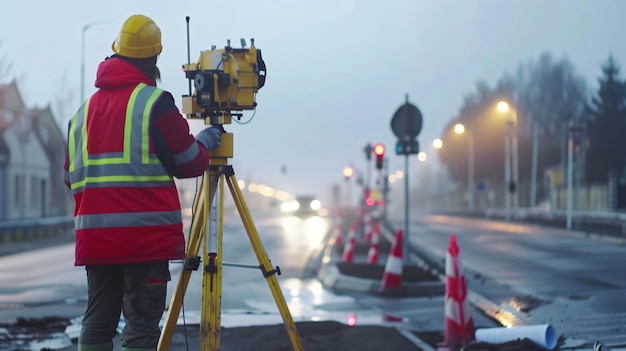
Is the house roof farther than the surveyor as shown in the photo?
Yes

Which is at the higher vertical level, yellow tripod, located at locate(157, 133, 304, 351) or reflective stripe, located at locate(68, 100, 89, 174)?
reflective stripe, located at locate(68, 100, 89, 174)

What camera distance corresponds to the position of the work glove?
4934mm

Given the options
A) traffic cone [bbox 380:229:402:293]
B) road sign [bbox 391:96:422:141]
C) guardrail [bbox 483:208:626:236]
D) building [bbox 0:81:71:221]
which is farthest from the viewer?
building [bbox 0:81:71:221]

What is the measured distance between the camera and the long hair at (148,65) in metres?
4.48

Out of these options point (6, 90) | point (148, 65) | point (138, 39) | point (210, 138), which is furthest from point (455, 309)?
point (6, 90)

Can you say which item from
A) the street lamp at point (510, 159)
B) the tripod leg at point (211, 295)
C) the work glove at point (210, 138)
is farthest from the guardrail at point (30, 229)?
the work glove at point (210, 138)

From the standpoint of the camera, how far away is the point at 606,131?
6556cm

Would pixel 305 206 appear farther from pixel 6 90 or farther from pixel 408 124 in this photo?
pixel 408 124

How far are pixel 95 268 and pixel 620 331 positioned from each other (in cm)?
563

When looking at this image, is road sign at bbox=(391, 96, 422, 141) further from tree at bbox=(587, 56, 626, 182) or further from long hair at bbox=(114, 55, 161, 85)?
tree at bbox=(587, 56, 626, 182)

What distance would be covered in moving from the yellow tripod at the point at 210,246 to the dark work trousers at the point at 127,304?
89cm


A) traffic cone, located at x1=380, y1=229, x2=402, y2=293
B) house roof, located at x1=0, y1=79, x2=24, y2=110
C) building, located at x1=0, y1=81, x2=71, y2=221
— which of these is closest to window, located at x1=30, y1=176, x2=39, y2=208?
building, located at x1=0, y1=81, x2=71, y2=221

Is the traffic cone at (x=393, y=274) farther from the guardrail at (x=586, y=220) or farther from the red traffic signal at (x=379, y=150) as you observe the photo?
the guardrail at (x=586, y=220)

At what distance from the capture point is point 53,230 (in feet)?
115
